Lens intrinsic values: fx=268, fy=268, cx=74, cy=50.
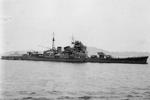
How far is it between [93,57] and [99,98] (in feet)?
257

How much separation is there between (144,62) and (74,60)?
24885mm

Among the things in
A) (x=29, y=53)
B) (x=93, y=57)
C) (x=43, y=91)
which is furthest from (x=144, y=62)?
(x=43, y=91)

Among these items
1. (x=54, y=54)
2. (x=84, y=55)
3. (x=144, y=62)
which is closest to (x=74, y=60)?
(x=84, y=55)

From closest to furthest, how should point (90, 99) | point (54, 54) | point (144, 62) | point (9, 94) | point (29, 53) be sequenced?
point (90, 99) < point (9, 94) < point (144, 62) < point (54, 54) < point (29, 53)

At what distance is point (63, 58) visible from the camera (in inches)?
3944

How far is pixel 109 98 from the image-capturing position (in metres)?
22.1

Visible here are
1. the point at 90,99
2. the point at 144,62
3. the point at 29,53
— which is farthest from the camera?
the point at 29,53

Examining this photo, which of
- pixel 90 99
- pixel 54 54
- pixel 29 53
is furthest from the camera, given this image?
pixel 29 53

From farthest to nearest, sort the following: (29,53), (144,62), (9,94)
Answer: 1. (29,53)
2. (144,62)
3. (9,94)

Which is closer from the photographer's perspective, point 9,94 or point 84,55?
point 9,94

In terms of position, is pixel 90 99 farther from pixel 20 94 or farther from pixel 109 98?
pixel 20 94

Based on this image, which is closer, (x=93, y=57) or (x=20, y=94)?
(x=20, y=94)

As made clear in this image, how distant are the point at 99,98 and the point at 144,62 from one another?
3011 inches

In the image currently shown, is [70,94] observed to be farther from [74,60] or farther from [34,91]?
[74,60]
